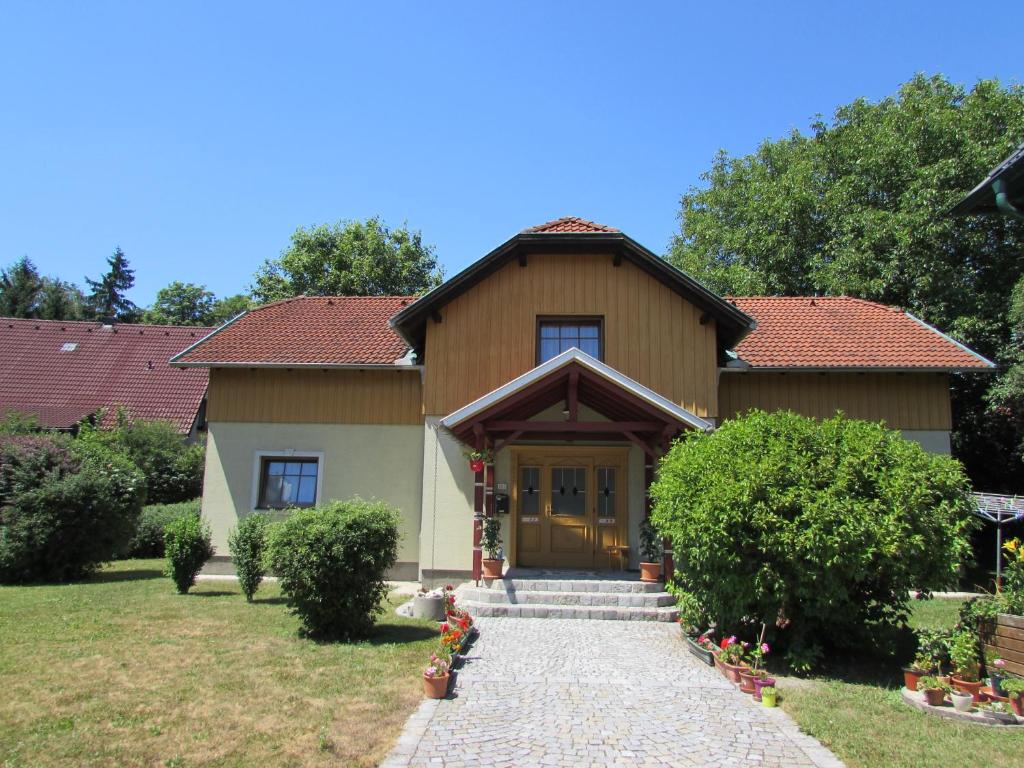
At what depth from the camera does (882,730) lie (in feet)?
19.7

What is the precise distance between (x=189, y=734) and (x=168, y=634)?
12.9 feet

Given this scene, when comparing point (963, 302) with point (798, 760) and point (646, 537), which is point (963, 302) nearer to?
point (646, 537)

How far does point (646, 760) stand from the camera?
5312mm

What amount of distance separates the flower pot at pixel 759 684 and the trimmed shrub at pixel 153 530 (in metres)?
15.7

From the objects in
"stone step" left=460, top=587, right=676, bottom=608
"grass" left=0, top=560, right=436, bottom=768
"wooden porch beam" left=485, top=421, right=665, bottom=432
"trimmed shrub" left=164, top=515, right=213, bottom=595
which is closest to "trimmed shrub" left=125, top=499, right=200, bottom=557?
"trimmed shrub" left=164, top=515, right=213, bottom=595

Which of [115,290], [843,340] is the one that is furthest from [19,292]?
[843,340]

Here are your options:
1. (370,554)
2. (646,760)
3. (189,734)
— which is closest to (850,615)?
(646,760)

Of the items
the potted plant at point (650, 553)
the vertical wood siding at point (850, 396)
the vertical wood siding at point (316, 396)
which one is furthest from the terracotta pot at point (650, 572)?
the vertical wood siding at point (316, 396)

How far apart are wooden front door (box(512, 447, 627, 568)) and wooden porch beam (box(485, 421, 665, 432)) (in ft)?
5.56

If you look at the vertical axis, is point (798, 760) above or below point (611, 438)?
below

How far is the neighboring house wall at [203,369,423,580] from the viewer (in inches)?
591

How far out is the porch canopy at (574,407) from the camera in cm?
1171

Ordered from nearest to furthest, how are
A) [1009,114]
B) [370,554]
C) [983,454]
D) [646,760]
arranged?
[646,760]
[370,554]
[983,454]
[1009,114]

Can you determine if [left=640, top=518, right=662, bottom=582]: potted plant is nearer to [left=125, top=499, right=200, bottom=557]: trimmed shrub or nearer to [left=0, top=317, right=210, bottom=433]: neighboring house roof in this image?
[left=125, top=499, right=200, bottom=557]: trimmed shrub
